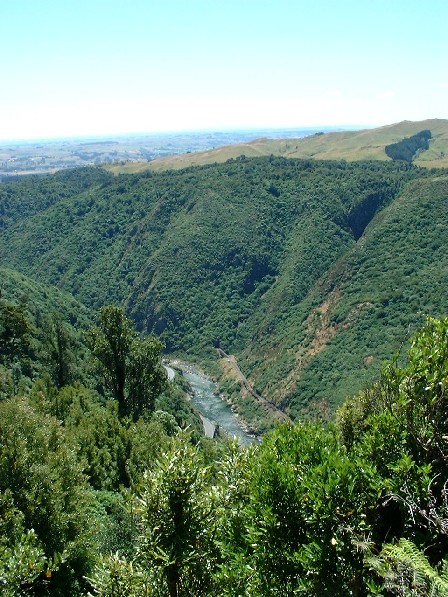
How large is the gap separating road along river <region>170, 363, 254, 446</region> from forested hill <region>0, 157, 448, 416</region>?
881 cm

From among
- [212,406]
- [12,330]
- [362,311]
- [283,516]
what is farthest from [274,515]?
[212,406]

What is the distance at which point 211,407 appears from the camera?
357 ft

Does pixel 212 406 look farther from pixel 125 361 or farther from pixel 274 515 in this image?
pixel 274 515

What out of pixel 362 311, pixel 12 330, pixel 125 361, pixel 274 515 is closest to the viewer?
pixel 274 515

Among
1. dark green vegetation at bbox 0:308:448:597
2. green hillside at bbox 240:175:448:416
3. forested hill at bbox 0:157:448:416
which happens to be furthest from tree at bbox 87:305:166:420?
forested hill at bbox 0:157:448:416

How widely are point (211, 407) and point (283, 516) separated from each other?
98.4 m

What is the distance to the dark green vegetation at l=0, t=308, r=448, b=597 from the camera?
11.2 meters

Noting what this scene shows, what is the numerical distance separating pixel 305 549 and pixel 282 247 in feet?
470

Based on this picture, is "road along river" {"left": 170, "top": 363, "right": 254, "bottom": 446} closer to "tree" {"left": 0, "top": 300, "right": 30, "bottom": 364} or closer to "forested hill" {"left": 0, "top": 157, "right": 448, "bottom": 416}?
"forested hill" {"left": 0, "top": 157, "right": 448, "bottom": 416}

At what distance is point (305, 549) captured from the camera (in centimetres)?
1159

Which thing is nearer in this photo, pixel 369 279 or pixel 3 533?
pixel 3 533

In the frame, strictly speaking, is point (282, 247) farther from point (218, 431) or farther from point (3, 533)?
point (3, 533)

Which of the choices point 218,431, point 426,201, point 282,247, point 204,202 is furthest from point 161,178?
point 218,431

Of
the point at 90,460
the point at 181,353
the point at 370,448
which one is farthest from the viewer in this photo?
the point at 181,353
